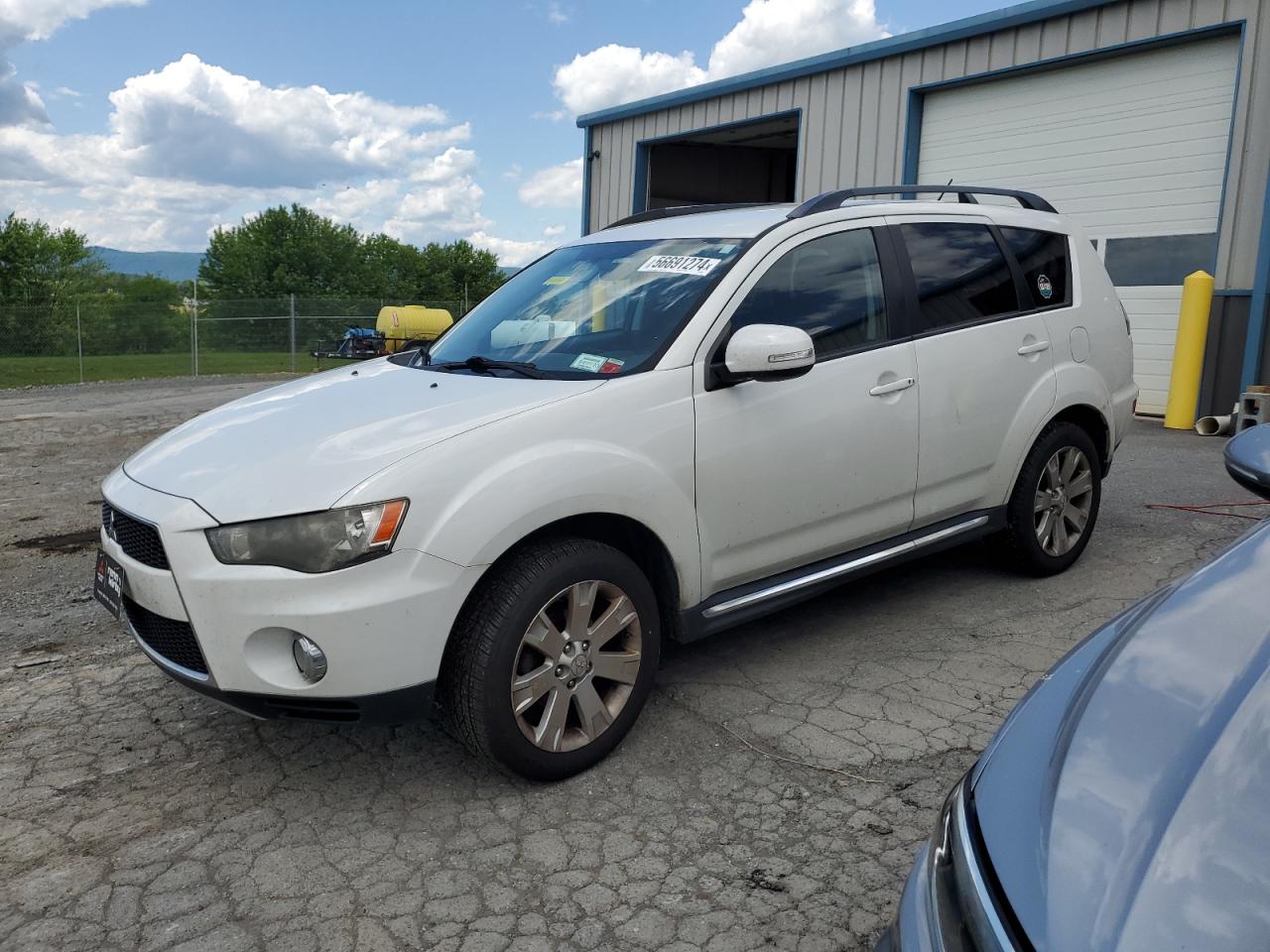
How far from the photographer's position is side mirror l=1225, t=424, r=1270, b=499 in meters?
2.38

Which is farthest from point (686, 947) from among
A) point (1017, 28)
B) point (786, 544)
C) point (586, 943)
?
point (1017, 28)

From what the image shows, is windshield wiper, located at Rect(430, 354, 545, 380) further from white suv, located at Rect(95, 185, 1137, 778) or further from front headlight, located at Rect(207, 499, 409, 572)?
front headlight, located at Rect(207, 499, 409, 572)

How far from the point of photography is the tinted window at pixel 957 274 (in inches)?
165

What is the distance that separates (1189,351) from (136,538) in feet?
35.1

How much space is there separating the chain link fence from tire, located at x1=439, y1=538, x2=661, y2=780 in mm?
20529

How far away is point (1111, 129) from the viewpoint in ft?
37.3

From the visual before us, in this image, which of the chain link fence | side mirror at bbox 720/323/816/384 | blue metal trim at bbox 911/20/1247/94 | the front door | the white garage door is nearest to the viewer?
side mirror at bbox 720/323/816/384

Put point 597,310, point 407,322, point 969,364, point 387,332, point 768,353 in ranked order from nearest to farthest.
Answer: point 768,353 → point 597,310 → point 969,364 → point 387,332 → point 407,322

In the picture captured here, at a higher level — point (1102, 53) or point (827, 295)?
point (1102, 53)

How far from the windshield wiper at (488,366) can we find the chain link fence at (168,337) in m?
19.6

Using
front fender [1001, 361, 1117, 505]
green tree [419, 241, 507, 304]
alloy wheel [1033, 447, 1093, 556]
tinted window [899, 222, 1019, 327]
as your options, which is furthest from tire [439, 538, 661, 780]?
green tree [419, 241, 507, 304]

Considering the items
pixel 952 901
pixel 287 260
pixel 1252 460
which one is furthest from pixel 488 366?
pixel 287 260

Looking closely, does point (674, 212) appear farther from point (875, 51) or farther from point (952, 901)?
point (875, 51)

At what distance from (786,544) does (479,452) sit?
1294mm
